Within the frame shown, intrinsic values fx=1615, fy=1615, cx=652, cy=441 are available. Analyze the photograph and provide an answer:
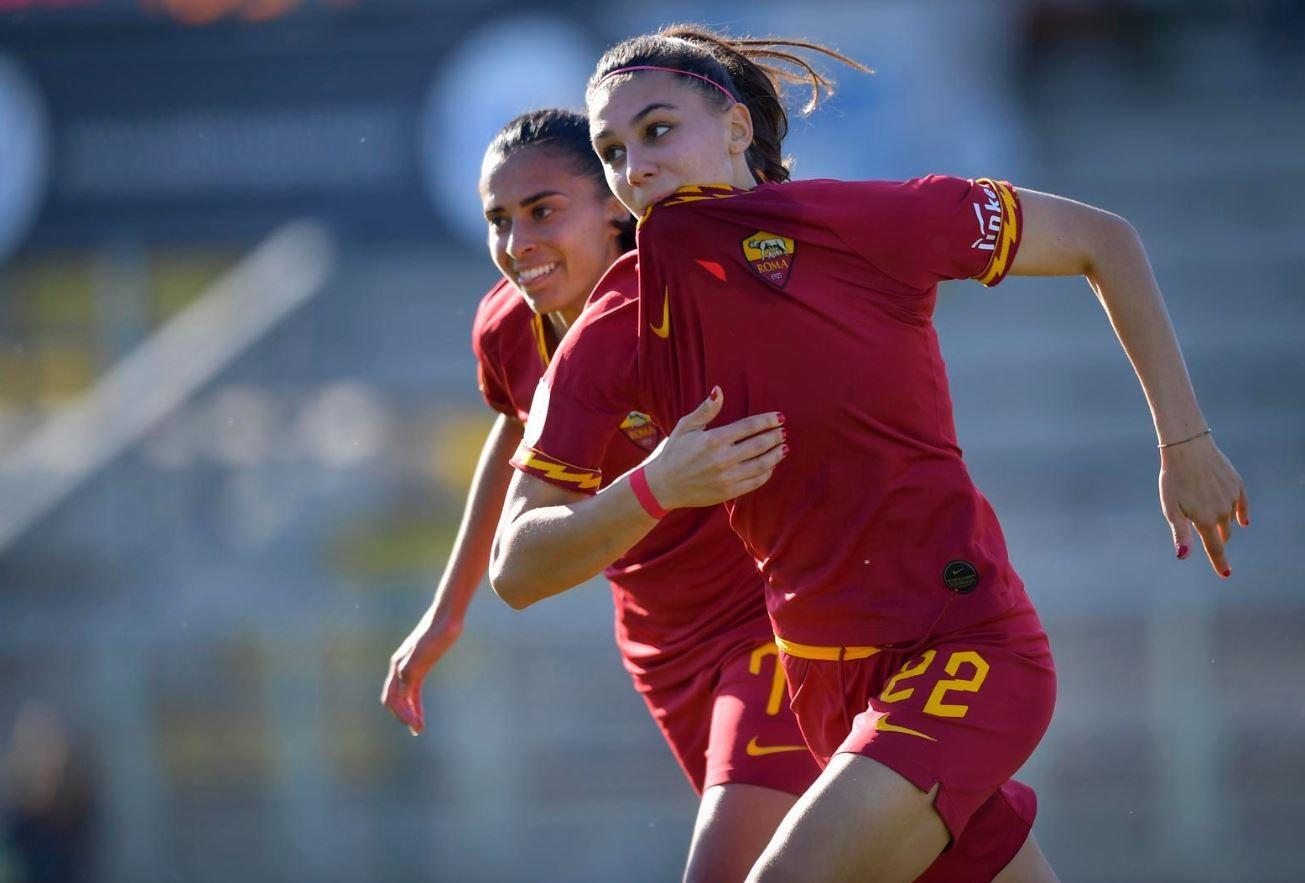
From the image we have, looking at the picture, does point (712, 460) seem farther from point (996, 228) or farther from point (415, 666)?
point (415, 666)

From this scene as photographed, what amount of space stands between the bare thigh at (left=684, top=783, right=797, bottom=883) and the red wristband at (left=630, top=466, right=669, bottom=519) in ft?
2.93

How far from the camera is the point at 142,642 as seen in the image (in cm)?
820

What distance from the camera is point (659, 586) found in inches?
136

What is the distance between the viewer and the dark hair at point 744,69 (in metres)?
Result: 2.84

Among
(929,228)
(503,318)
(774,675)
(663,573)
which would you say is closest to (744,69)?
(929,228)

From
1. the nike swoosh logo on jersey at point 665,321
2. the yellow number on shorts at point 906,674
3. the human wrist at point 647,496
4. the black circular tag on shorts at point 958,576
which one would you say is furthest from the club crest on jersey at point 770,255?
the yellow number on shorts at point 906,674

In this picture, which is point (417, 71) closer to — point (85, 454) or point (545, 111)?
point (85, 454)

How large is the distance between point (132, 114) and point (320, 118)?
145 cm

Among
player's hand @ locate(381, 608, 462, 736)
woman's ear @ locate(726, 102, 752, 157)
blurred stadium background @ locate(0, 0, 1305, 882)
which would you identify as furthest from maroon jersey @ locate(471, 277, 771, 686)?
blurred stadium background @ locate(0, 0, 1305, 882)

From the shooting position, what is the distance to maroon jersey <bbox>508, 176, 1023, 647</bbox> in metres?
2.59

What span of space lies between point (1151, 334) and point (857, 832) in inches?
38.4

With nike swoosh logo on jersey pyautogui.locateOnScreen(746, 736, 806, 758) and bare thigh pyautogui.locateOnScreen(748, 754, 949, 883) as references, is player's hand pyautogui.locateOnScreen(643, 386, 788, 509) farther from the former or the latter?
nike swoosh logo on jersey pyautogui.locateOnScreen(746, 736, 806, 758)

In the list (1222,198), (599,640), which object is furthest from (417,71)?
(1222,198)

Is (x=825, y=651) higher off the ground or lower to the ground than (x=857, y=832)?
higher
